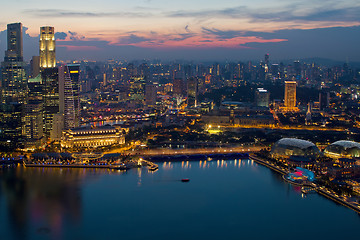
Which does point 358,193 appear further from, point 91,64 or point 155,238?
point 91,64

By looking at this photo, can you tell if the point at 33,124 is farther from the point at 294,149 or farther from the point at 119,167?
the point at 294,149

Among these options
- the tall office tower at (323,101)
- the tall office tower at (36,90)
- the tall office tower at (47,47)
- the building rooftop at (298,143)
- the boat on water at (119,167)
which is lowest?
the boat on water at (119,167)

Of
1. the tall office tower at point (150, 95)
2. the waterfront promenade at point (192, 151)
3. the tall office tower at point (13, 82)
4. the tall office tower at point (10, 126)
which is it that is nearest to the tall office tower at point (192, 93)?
the tall office tower at point (150, 95)

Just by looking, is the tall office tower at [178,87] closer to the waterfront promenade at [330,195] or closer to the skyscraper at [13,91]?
the skyscraper at [13,91]

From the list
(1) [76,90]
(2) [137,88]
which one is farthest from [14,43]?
(2) [137,88]

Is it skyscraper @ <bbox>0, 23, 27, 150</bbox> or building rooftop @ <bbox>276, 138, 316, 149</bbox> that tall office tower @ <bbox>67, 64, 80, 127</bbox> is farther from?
building rooftop @ <bbox>276, 138, 316, 149</bbox>

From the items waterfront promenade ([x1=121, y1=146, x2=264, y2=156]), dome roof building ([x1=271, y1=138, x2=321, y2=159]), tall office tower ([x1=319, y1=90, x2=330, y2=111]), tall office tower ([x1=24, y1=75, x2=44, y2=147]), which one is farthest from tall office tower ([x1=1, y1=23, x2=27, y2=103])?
tall office tower ([x1=319, y1=90, x2=330, y2=111])

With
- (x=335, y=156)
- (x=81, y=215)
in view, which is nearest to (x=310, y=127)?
(x=335, y=156)
